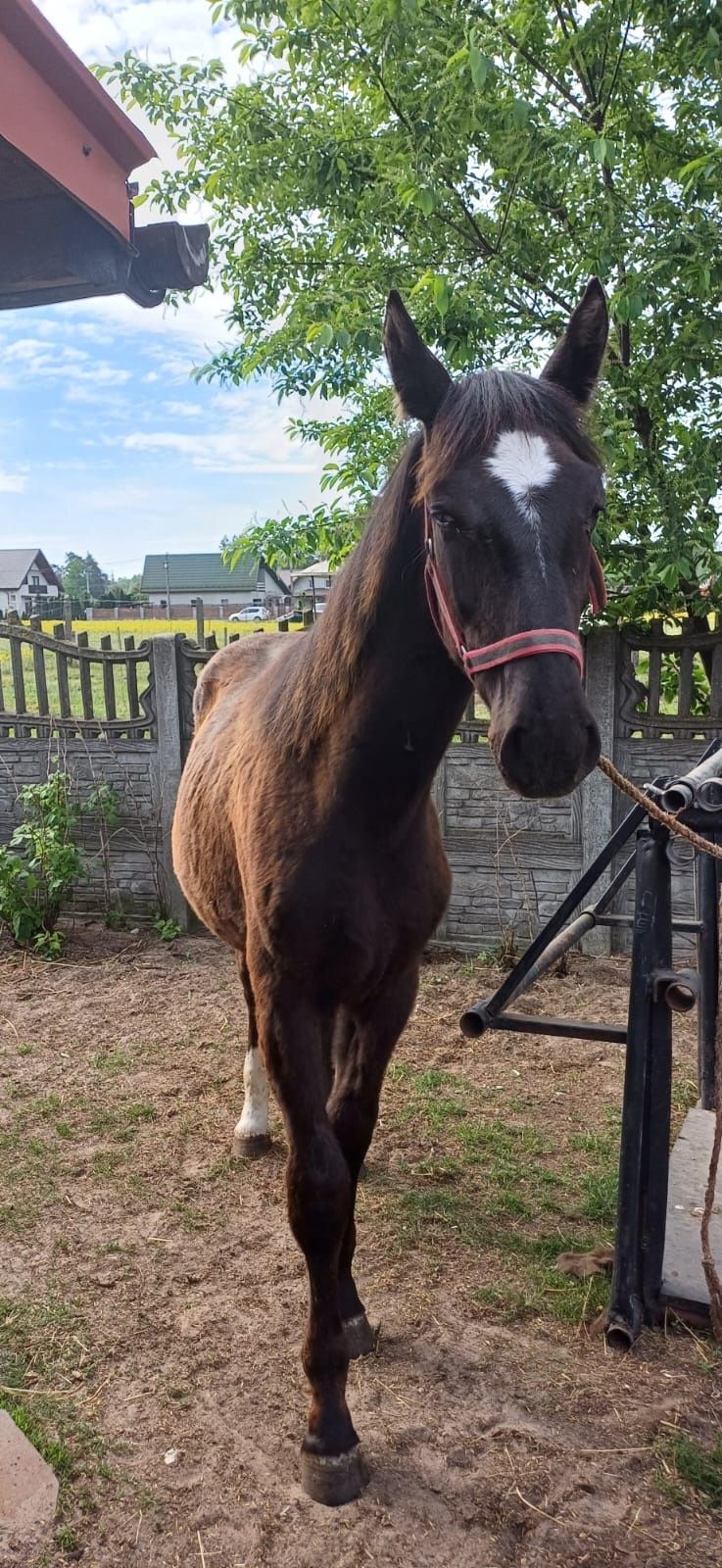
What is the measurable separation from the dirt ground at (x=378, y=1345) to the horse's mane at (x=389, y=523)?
1.65 metres

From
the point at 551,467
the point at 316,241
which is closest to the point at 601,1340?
the point at 551,467

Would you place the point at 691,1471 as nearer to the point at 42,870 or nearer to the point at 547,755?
the point at 547,755

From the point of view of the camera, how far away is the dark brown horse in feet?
5.38

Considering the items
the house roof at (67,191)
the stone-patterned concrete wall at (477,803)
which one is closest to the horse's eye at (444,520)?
the house roof at (67,191)

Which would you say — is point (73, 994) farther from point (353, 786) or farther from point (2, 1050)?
point (353, 786)

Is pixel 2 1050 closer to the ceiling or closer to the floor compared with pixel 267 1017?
closer to the floor

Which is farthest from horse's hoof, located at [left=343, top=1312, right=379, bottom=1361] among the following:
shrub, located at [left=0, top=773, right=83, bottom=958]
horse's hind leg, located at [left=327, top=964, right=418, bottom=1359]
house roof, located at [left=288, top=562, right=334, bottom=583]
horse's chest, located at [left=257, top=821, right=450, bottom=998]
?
house roof, located at [left=288, top=562, right=334, bottom=583]

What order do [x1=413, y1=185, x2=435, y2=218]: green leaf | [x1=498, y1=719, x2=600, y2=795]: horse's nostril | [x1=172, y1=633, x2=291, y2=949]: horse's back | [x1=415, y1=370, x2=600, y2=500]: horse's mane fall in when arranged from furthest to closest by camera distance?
1. [x1=413, y1=185, x2=435, y2=218]: green leaf
2. [x1=172, y1=633, x2=291, y2=949]: horse's back
3. [x1=415, y1=370, x2=600, y2=500]: horse's mane
4. [x1=498, y1=719, x2=600, y2=795]: horse's nostril

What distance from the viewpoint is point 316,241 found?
5234 mm

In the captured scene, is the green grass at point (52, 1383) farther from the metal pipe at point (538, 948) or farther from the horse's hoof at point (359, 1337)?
the metal pipe at point (538, 948)

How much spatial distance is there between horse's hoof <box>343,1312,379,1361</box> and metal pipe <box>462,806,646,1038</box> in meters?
0.85

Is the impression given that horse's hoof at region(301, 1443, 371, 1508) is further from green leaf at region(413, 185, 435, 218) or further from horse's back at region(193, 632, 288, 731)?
green leaf at region(413, 185, 435, 218)

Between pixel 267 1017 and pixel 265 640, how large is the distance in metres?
2.52

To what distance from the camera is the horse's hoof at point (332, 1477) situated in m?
2.08
